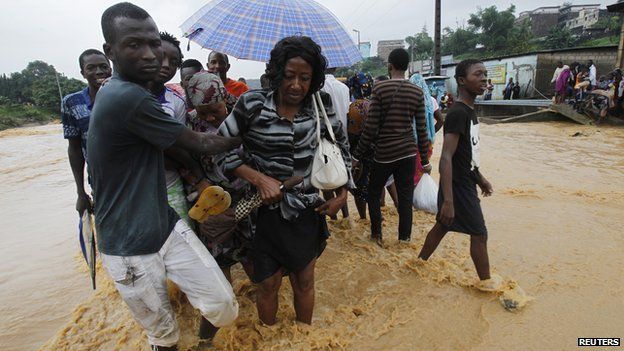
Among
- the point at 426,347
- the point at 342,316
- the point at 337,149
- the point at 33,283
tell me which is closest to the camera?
the point at 337,149

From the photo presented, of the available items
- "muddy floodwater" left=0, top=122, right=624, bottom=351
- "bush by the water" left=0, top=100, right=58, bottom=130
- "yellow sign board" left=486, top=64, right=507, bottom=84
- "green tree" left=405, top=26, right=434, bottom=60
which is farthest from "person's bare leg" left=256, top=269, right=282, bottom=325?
"green tree" left=405, top=26, right=434, bottom=60

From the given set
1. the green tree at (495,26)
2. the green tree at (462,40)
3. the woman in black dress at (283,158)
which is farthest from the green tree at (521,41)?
the woman in black dress at (283,158)

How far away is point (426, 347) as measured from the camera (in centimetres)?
239

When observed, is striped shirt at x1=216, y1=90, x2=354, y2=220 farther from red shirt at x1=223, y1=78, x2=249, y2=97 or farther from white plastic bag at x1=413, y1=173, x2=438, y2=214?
white plastic bag at x1=413, y1=173, x2=438, y2=214

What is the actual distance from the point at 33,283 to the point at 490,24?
50.9 meters

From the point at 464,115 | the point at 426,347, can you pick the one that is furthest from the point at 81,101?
the point at 426,347

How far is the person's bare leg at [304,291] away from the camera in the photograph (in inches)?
87.3

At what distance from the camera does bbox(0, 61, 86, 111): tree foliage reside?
37406 mm

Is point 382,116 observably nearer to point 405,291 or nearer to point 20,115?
point 405,291

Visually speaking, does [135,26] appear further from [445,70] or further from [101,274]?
[445,70]

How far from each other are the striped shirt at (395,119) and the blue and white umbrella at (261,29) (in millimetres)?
497

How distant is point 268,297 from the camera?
2227 mm

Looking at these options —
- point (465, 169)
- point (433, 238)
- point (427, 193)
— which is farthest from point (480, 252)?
point (427, 193)

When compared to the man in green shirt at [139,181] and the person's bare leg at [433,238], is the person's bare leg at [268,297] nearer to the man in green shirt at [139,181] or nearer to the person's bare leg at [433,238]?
the man in green shirt at [139,181]
